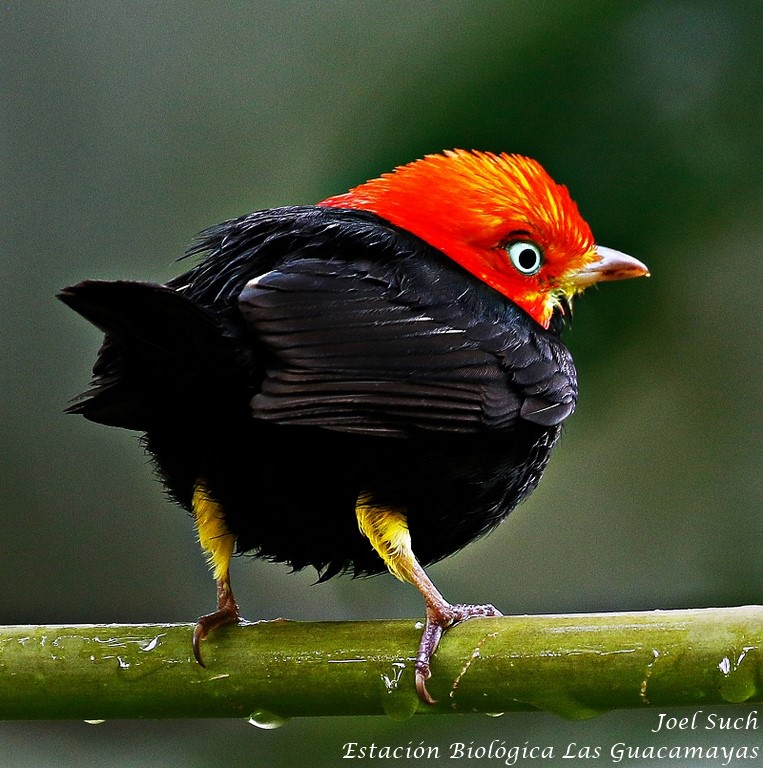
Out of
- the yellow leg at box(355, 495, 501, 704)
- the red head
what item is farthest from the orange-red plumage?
the yellow leg at box(355, 495, 501, 704)

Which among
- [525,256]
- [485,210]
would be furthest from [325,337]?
[525,256]

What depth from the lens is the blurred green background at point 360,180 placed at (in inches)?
145

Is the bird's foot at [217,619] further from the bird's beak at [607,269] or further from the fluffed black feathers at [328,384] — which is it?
the bird's beak at [607,269]

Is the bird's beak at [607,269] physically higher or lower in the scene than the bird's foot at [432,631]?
higher

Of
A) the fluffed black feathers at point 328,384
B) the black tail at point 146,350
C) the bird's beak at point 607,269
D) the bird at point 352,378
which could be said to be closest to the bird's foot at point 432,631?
the bird at point 352,378

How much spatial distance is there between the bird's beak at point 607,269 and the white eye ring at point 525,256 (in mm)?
121

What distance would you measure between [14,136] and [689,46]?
2224mm

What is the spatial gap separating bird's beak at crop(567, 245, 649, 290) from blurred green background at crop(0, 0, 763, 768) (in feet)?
0.39

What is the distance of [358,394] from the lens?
8.63ft

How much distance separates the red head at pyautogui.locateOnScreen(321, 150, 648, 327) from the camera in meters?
3.29

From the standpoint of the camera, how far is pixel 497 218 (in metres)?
3.32

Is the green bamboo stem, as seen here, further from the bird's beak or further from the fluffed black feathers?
the bird's beak

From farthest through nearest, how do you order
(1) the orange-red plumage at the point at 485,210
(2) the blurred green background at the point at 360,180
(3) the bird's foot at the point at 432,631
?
(2) the blurred green background at the point at 360,180
(1) the orange-red plumage at the point at 485,210
(3) the bird's foot at the point at 432,631

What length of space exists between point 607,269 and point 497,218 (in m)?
0.45
